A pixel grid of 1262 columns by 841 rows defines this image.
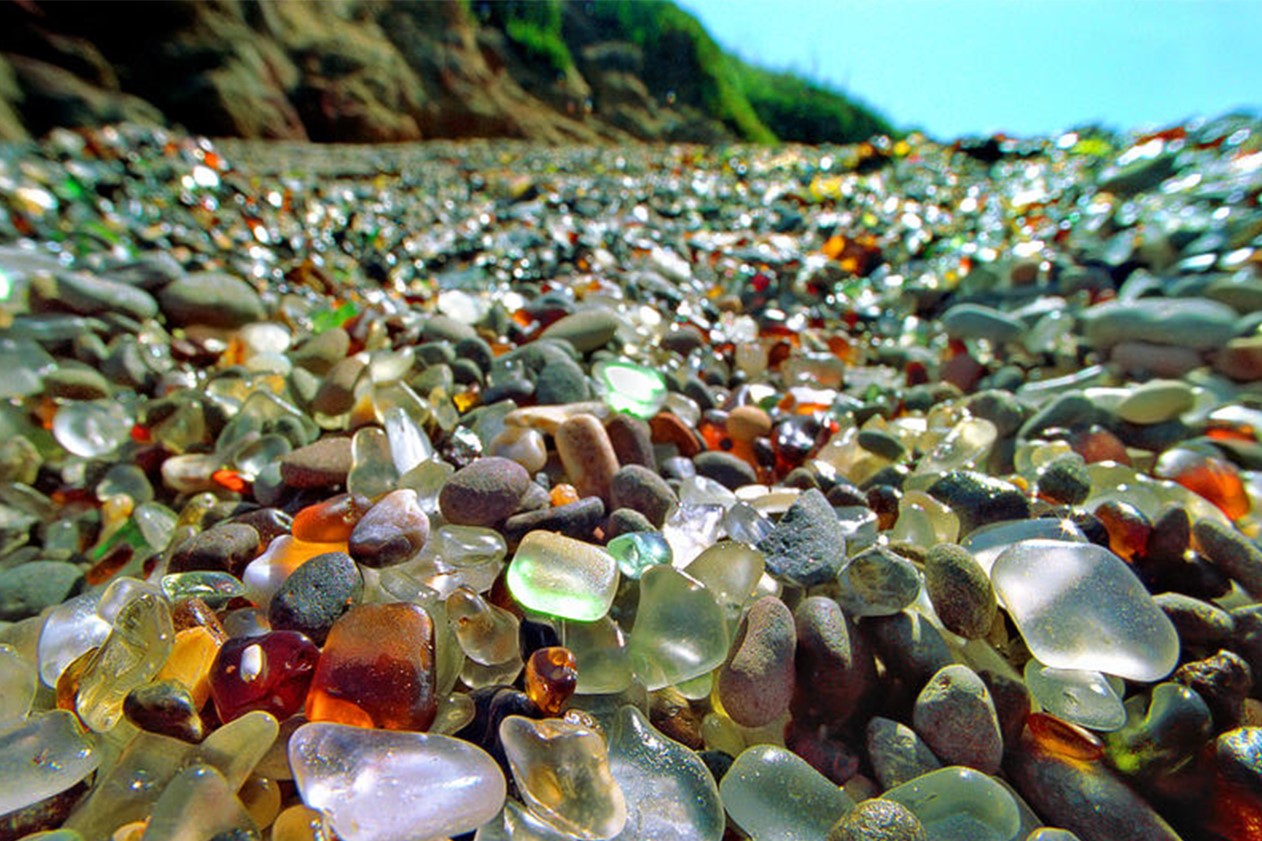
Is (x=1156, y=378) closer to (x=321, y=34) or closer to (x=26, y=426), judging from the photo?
(x=26, y=426)

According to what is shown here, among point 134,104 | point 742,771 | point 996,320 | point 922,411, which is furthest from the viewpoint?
point 134,104

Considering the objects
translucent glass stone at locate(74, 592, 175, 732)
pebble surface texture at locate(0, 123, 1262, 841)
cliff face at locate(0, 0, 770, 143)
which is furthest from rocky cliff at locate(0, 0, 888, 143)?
translucent glass stone at locate(74, 592, 175, 732)

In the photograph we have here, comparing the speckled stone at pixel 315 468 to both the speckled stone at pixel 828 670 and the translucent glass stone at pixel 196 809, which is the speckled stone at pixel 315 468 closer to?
the translucent glass stone at pixel 196 809

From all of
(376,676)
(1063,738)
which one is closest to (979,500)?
(1063,738)

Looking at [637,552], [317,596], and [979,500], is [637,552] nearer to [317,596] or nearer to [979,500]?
[317,596]

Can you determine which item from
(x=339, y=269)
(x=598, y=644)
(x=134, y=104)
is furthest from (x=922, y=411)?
(x=134, y=104)

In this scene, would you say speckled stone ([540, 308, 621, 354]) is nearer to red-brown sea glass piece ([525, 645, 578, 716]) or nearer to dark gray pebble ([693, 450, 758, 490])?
dark gray pebble ([693, 450, 758, 490])

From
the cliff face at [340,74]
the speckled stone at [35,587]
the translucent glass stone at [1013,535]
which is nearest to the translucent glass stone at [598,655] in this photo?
the translucent glass stone at [1013,535]
